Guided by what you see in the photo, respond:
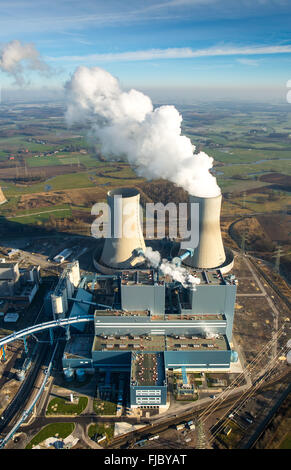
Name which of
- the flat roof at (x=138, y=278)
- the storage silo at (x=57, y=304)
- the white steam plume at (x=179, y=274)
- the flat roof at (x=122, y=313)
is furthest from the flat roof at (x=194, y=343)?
the storage silo at (x=57, y=304)

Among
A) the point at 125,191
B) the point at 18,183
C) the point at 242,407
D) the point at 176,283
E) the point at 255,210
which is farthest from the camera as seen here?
the point at 18,183

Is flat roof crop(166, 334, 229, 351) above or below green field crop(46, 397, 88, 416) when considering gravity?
above

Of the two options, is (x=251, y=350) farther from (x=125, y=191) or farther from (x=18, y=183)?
(x=18, y=183)

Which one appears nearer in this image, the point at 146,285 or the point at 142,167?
the point at 146,285

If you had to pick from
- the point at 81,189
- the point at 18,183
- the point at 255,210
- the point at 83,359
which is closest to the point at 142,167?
the point at 83,359

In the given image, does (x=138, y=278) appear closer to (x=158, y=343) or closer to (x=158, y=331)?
(x=158, y=331)

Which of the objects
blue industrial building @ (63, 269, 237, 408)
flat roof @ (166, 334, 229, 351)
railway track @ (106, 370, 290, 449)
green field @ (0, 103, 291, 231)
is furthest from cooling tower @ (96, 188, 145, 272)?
green field @ (0, 103, 291, 231)

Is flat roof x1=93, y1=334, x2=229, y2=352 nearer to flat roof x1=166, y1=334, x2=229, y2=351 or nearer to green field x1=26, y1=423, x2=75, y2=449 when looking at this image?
flat roof x1=166, y1=334, x2=229, y2=351
